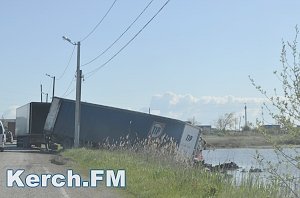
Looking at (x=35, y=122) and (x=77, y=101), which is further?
(x=35, y=122)

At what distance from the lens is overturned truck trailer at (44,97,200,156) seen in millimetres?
33750

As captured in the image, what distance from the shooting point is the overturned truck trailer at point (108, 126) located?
3375 centimetres

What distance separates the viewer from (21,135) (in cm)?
5050

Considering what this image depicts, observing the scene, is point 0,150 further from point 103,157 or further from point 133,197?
point 133,197

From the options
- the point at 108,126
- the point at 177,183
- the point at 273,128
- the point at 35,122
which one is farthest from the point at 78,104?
the point at 273,128

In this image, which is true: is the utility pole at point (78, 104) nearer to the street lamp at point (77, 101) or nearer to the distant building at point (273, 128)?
the street lamp at point (77, 101)

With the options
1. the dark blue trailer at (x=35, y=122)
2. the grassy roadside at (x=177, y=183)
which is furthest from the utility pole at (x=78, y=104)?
the grassy roadside at (x=177, y=183)

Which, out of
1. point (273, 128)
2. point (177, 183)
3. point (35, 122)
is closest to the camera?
point (273, 128)

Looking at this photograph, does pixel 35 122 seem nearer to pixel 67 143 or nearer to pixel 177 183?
pixel 67 143

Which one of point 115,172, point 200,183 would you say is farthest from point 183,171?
point 115,172

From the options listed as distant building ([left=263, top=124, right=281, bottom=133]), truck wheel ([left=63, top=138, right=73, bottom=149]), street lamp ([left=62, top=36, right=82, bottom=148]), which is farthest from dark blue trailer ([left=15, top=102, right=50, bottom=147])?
distant building ([left=263, top=124, right=281, bottom=133])

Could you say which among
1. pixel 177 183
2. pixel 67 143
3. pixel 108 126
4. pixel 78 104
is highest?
pixel 78 104

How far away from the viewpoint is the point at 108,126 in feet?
127

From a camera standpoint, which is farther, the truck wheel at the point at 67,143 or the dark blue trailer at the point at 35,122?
the dark blue trailer at the point at 35,122
